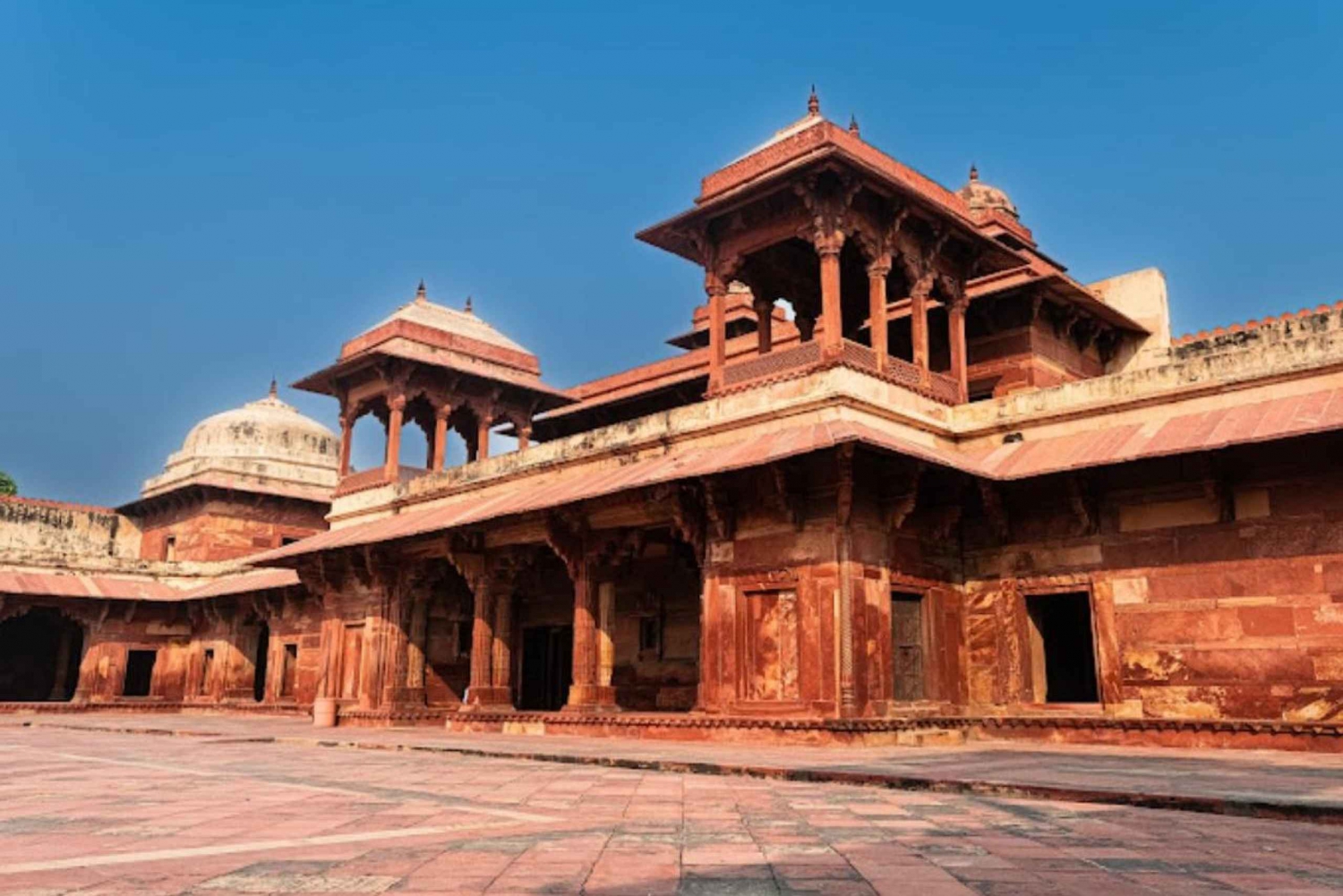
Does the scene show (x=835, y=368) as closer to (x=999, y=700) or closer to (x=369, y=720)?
(x=999, y=700)

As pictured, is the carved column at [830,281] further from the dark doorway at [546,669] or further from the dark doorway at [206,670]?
the dark doorway at [206,670]

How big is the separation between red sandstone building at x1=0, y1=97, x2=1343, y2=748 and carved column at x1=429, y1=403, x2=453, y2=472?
0.19 ft

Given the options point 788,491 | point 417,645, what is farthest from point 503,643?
point 788,491

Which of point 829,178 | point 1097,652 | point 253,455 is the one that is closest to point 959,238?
point 829,178

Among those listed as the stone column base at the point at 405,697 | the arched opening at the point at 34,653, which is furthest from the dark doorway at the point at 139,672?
the stone column base at the point at 405,697

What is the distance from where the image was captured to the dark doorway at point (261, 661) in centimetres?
3095

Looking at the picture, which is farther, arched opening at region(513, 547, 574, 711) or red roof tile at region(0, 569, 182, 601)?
red roof tile at region(0, 569, 182, 601)

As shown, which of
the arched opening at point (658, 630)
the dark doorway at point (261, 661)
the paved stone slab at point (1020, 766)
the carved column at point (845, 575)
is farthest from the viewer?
the dark doorway at point (261, 661)

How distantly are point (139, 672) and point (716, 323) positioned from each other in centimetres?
2405

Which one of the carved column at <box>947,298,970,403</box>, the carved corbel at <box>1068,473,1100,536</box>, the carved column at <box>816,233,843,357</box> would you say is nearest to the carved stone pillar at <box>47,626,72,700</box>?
the carved column at <box>816,233,843,357</box>

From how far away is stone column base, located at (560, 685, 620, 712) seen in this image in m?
16.8

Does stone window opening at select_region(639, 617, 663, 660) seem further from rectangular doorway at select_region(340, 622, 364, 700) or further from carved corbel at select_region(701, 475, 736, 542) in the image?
rectangular doorway at select_region(340, 622, 364, 700)

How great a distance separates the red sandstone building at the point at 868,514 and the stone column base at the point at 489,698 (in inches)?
3.2

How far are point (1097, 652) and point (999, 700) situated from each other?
155 centimetres
